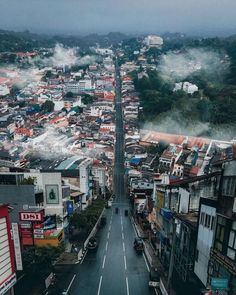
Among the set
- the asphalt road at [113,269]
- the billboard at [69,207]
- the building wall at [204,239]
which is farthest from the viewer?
the billboard at [69,207]

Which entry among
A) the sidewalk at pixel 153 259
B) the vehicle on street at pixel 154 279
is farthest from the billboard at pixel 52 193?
the vehicle on street at pixel 154 279

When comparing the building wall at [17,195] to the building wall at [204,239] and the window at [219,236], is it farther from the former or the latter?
the window at [219,236]

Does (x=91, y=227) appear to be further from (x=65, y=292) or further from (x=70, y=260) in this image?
(x=65, y=292)

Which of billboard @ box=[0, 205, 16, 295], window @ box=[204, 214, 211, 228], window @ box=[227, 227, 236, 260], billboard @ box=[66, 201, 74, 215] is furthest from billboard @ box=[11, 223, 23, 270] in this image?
window @ box=[227, 227, 236, 260]

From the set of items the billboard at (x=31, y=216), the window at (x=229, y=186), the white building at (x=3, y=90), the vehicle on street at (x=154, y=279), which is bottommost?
the vehicle on street at (x=154, y=279)

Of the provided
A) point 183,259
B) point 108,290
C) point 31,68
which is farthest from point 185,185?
point 31,68

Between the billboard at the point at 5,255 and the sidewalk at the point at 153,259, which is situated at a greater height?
the billboard at the point at 5,255

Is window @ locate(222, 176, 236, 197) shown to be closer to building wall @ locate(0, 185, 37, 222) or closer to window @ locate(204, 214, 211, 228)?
window @ locate(204, 214, 211, 228)
